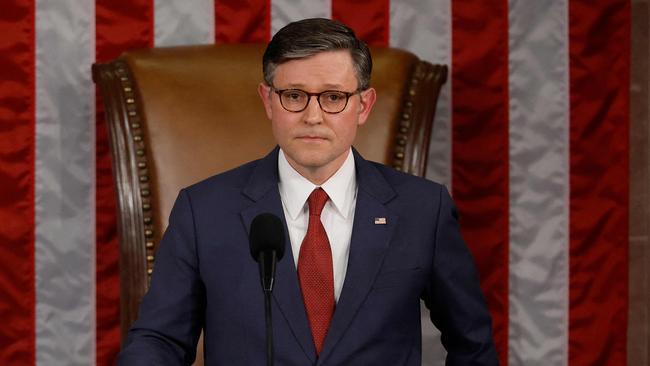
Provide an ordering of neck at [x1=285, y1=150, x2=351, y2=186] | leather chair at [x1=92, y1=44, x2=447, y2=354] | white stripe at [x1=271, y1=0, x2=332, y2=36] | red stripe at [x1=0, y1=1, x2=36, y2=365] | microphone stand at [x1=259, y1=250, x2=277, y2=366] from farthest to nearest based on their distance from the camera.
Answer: white stripe at [x1=271, y1=0, x2=332, y2=36]
red stripe at [x1=0, y1=1, x2=36, y2=365]
leather chair at [x1=92, y1=44, x2=447, y2=354]
neck at [x1=285, y1=150, x2=351, y2=186]
microphone stand at [x1=259, y1=250, x2=277, y2=366]

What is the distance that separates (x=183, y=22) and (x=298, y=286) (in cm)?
115

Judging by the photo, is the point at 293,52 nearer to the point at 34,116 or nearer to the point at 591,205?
the point at 34,116

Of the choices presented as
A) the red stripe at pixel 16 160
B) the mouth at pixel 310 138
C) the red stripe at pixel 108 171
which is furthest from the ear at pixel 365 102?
the red stripe at pixel 16 160

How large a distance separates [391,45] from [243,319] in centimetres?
118

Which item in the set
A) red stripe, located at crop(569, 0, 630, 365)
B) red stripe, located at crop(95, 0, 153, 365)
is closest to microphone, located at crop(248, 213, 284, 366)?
red stripe, located at crop(95, 0, 153, 365)

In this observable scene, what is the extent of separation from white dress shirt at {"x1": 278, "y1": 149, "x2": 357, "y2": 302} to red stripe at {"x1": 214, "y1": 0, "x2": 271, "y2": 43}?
35.9 inches

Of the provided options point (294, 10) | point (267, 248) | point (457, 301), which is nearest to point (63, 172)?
point (294, 10)

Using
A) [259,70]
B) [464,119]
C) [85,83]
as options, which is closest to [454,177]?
[464,119]

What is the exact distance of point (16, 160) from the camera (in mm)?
2555

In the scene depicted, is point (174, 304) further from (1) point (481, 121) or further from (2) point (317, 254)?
(1) point (481, 121)

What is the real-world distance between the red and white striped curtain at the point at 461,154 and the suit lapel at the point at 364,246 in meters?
0.92

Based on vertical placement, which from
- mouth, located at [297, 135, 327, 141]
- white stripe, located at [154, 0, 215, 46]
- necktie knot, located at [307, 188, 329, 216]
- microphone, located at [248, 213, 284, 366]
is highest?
white stripe, located at [154, 0, 215, 46]

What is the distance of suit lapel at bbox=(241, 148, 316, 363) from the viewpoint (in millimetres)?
1675

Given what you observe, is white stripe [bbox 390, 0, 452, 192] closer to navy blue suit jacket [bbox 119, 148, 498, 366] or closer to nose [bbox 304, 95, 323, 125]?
navy blue suit jacket [bbox 119, 148, 498, 366]
